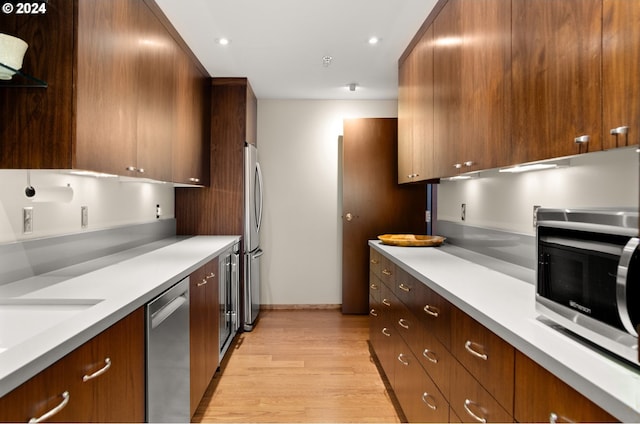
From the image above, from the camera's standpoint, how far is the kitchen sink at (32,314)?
1.19 metres

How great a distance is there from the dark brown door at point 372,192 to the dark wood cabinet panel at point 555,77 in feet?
9.39

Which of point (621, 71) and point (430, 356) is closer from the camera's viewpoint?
point (621, 71)

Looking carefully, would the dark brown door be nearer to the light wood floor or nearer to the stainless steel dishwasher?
the light wood floor

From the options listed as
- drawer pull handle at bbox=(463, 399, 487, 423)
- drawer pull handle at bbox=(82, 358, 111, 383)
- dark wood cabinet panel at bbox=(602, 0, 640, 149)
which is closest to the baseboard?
drawer pull handle at bbox=(463, 399, 487, 423)

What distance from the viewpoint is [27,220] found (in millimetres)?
1850

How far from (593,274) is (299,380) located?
2.31 m

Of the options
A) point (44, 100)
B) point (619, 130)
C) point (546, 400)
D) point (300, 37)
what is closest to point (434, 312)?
point (546, 400)

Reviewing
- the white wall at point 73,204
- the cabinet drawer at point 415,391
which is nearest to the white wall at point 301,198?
the white wall at point 73,204

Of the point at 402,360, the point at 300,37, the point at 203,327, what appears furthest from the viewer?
the point at 300,37

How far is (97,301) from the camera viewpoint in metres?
1.44

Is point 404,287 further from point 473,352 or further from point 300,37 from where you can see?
point 300,37

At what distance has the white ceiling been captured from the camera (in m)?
2.54

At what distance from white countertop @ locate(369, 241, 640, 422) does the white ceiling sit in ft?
5.42

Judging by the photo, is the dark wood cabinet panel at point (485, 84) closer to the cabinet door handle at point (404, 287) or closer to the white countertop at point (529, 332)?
the white countertop at point (529, 332)
